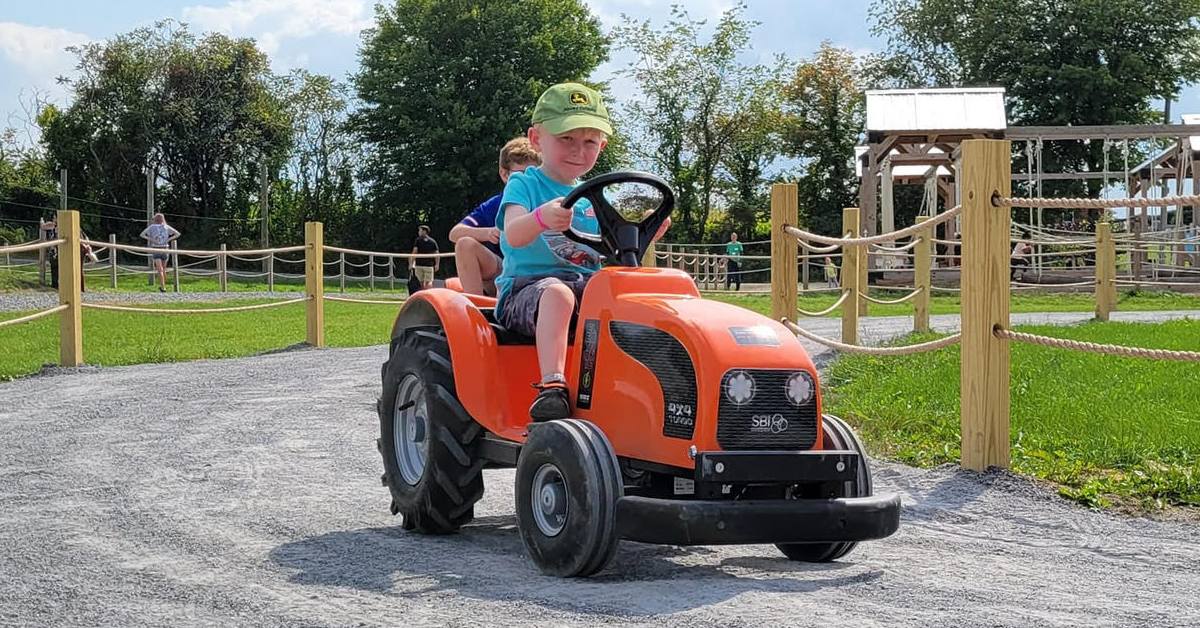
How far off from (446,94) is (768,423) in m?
43.3

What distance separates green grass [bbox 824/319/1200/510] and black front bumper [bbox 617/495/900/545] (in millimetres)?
2239

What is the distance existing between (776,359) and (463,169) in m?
42.0

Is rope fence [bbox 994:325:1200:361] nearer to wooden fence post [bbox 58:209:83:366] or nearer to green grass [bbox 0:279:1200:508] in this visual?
green grass [bbox 0:279:1200:508]

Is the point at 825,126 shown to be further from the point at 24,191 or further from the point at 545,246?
the point at 545,246

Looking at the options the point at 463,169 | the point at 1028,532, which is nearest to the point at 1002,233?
the point at 1028,532

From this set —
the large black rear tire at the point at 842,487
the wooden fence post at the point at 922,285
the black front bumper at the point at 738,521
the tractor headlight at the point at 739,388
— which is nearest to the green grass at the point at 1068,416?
the large black rear tire at the point at 842,487

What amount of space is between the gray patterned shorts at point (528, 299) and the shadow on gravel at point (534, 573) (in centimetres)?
80

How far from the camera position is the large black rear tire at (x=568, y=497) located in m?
4.29

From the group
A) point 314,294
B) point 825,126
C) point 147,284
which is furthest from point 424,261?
point 825,126

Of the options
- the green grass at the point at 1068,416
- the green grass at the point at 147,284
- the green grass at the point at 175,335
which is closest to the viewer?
the green grass at the point at 1068,416

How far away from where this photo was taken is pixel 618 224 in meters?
4.80

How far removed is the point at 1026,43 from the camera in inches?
1992

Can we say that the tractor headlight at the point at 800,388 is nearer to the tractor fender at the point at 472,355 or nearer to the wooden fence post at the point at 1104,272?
the tractor fender at the point at 472,355

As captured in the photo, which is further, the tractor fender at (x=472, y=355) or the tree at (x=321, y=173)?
the tree at (x=321, y=173)
